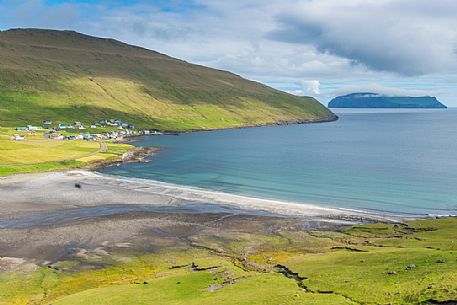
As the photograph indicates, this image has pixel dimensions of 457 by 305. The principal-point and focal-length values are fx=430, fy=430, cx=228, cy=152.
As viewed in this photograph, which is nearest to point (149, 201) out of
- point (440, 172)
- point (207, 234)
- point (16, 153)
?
point (207, 234)

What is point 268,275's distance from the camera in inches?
1599

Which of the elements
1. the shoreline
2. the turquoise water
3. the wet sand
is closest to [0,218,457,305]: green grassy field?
the wet sand

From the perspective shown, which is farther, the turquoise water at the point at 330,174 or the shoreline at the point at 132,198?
the turquoise water at the point at 330,174

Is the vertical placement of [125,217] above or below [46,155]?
below

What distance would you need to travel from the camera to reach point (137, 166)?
478 ft

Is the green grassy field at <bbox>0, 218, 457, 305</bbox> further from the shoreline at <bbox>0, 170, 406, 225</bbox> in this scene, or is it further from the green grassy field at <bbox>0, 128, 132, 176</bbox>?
the green grassy field at <bbox>0, 128, 132, 176</bbox>

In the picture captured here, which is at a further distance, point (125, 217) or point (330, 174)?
point (330, 174)

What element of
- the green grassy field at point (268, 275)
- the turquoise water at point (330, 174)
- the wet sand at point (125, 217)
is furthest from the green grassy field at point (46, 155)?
the green grassy field at point (268, 275)

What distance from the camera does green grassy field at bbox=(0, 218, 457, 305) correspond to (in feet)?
106

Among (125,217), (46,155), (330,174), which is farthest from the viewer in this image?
(46,155)

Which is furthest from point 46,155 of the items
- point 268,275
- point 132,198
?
point 268,275

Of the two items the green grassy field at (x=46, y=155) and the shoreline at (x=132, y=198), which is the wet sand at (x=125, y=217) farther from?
the green grassy field at (x=46, y=155)

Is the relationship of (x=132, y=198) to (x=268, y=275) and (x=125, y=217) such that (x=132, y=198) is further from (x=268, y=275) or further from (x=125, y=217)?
(x=268, y=275)

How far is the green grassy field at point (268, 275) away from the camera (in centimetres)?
3225
